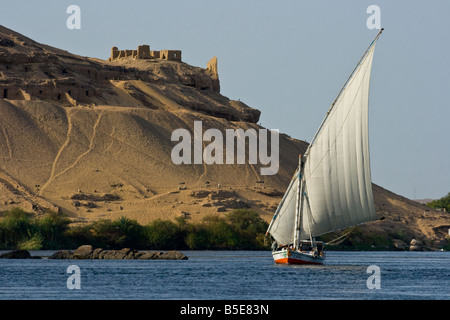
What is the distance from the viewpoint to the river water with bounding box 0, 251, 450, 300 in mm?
37928

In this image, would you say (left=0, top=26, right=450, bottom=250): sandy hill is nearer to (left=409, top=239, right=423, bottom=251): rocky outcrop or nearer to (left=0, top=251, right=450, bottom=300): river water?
(left=409, top=239, right=423, bottom=251): rocky outcrop

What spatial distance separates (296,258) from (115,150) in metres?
54.6

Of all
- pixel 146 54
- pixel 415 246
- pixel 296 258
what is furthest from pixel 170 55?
pixel 296 258

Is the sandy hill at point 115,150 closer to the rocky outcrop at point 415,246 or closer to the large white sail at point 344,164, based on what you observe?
the rocky outcrop at point 415,246

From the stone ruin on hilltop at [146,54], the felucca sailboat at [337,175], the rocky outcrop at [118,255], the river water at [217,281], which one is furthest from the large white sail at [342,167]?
the stone ruin on hilltop at [146,54]

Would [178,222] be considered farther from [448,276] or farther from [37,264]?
[448,276]

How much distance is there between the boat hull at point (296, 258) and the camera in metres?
52.0

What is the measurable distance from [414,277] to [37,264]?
20.2m

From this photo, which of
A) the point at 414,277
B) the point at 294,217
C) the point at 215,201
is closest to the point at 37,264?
the point at 294,217

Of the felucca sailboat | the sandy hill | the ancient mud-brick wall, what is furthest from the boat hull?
the ancient mud-brick wall

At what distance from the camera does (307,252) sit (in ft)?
173

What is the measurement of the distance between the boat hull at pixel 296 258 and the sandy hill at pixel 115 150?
1368 inches

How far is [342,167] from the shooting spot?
4984 centimetres

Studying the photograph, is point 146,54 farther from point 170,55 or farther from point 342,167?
point 342,167
